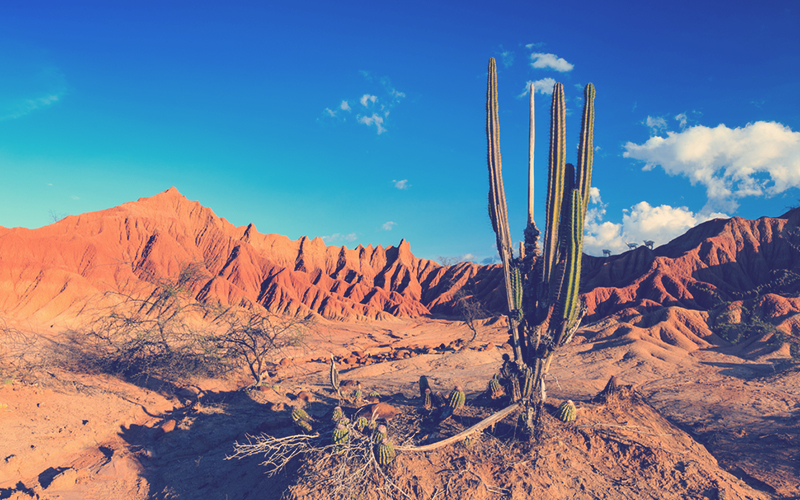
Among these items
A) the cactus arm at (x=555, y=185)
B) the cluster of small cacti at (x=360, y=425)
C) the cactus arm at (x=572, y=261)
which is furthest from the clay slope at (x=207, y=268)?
the cactus arm at (x=572, y=261)

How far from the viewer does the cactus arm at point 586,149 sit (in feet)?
27.0

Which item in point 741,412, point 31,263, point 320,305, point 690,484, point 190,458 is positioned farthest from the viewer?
point 320,305

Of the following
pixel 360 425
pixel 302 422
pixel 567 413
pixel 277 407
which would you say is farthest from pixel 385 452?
pixel 277 407

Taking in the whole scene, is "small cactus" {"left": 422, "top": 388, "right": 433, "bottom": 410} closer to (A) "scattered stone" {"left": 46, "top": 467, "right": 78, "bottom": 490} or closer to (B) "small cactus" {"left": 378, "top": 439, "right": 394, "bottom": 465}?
(B) "small cactus" {"left": 378, "top": 439, "right": 394, "bottom": 465}

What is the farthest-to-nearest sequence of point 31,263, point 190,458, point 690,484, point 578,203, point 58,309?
point 31,263
point 58,309
point 190,458
point 578,203
point 690,484

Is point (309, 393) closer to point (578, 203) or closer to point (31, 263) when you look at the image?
point (578, 203)

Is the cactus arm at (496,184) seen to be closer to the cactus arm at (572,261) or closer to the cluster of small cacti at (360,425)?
the cactus arm at (572,261)

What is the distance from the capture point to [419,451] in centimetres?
717

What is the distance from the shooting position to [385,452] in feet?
22.0

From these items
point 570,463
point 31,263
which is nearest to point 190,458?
point 570,463

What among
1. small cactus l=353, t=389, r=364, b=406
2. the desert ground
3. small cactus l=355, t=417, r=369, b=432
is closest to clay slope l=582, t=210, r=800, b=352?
the desert ground

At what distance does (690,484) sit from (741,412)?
23.1ft

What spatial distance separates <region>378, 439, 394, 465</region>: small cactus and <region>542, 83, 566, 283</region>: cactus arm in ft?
15.3

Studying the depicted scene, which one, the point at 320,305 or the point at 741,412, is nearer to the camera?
the point at 741,412
